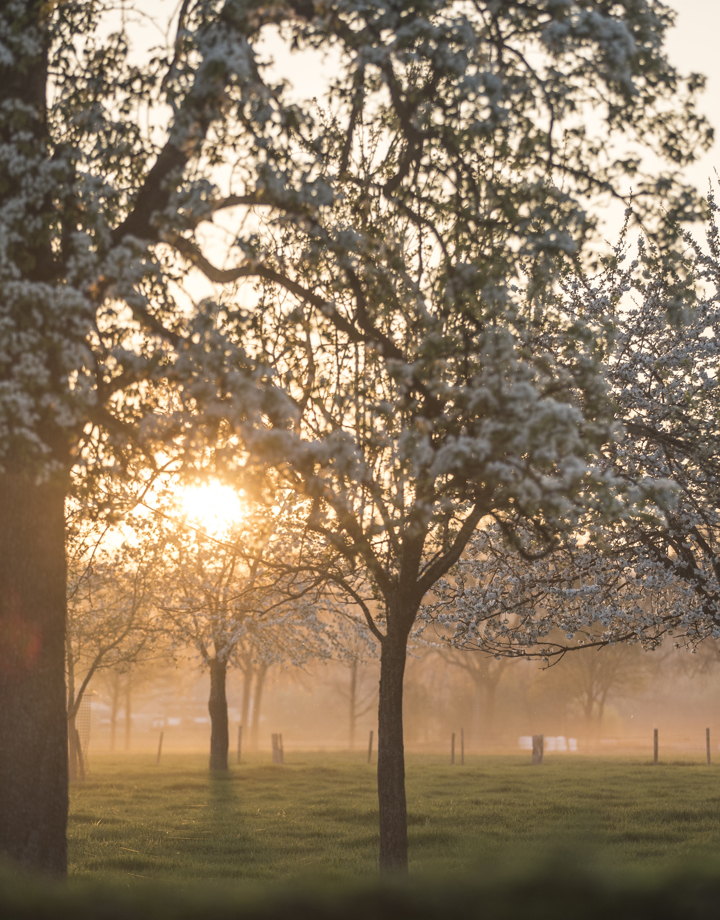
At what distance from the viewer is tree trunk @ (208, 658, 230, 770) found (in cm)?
3158

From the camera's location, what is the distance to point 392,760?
43.0 ft

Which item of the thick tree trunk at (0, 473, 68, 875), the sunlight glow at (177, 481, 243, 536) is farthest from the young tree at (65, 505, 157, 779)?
the thick tree trunk at (0, 473, 68, 875)

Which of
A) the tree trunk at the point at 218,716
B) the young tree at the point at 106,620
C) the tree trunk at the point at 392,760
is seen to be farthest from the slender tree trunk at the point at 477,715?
the tree trunk at the point at 392,760

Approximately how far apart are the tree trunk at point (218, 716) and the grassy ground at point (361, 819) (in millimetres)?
650

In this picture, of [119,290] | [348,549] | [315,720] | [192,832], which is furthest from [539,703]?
[119,290]

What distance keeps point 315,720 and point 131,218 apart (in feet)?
293

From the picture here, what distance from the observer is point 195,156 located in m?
9.33

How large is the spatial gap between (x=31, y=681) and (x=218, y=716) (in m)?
24.1

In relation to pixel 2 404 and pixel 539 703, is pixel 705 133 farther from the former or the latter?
pixel 539 703

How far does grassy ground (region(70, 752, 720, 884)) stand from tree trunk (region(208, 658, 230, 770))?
2.13ft

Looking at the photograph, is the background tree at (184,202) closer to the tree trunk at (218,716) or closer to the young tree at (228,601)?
the young tree at (228,601)

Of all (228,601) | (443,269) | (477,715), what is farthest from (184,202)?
(477,715)

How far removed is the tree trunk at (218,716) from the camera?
31.6 metres

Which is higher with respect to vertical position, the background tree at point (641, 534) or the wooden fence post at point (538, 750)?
the background tree at point (641, 534)
